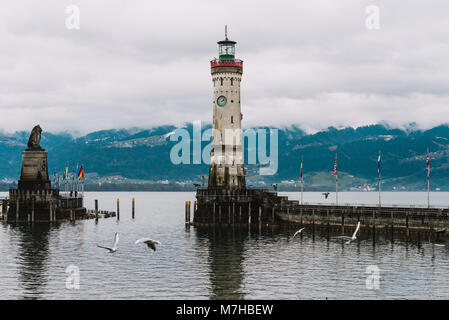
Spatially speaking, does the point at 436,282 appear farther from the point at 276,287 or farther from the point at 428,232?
the point at 428,232

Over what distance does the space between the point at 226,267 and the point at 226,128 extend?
45.6 meters

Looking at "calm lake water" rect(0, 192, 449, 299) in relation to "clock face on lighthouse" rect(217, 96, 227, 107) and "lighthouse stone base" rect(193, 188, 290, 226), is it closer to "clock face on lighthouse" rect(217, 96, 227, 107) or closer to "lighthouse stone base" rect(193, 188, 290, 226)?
"lighthouse stone base" rect(193, 188, 290, 226)

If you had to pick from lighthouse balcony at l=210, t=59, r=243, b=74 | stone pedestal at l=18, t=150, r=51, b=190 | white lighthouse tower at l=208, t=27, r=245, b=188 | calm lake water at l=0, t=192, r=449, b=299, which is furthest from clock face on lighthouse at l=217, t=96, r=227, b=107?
stone pedestal at l=18, t=150, r=51, b=190

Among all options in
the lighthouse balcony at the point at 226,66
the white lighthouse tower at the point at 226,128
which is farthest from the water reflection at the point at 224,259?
the lighthouse balcony at the point at 226,66

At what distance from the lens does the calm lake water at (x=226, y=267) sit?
5416cm

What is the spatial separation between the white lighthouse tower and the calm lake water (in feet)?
46.6

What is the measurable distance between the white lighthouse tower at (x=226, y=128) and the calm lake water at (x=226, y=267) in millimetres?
14204

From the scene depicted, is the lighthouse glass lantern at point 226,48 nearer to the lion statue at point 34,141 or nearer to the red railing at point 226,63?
the red railing at point 226,63

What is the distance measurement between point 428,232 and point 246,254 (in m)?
26.7

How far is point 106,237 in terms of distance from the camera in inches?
4003

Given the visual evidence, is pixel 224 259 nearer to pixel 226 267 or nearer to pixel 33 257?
pixel 226 267

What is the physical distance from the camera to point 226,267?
67750 millimetres
